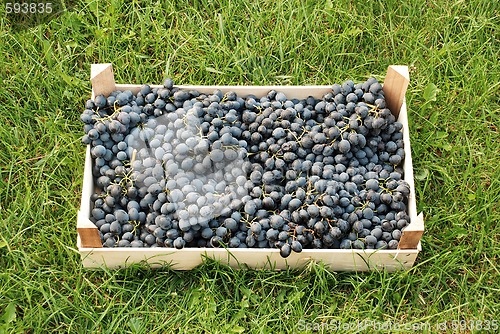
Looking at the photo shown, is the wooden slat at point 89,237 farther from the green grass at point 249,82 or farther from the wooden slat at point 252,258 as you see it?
the green grass at point 249,82

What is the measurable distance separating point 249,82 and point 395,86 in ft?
2.84

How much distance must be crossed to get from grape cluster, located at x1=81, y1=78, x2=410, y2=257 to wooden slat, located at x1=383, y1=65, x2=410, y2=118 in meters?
0.05

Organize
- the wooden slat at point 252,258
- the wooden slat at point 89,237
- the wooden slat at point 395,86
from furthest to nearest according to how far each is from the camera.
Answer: the wooden slat at point 395,86, the wooden slat at point 252,258, the wooden slat at point 89,237

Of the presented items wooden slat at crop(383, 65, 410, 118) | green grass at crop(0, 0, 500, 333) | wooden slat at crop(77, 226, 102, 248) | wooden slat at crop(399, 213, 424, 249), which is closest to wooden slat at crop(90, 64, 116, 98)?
green grass at crop(0, 0, 500, 333)

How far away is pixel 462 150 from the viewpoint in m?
3.34

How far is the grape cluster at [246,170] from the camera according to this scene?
280cm

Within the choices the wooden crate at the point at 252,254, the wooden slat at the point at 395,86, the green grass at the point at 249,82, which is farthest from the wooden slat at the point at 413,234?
the wooden slat at the point at 395,86

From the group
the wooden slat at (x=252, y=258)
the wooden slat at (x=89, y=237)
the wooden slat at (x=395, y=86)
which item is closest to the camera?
the wooden slat at (x=89, y=237)

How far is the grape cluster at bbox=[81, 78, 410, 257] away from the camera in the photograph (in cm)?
280

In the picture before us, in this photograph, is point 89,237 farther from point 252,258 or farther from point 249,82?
point 249,82

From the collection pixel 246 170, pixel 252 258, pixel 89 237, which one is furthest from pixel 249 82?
pixel 89 237

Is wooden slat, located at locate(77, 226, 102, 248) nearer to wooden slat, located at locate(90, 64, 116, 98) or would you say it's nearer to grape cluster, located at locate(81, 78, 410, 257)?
grape cluster, located at locate(81, 78, 410, 257)

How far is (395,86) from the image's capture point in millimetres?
3094

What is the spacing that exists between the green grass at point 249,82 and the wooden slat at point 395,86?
316 mm
